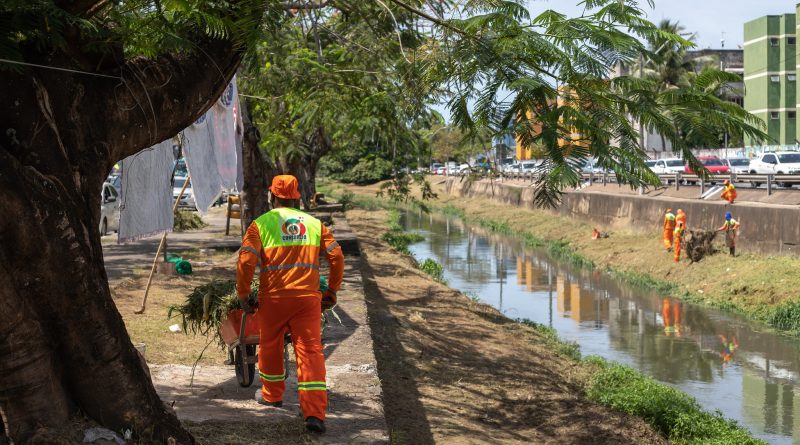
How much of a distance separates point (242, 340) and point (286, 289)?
650mm

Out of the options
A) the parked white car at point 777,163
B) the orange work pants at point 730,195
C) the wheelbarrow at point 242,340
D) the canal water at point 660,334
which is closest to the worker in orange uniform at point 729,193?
the orange work pants at point 730,195

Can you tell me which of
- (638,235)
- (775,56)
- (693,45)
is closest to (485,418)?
(693,45)

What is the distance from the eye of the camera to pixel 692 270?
2350 cm

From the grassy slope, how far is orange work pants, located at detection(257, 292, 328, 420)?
1361 cm

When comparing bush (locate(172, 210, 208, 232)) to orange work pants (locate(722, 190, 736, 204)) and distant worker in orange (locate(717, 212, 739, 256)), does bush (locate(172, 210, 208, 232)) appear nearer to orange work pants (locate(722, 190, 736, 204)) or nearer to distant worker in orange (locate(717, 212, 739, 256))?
distant worker in orange (locate(717, 212, 739, 256))

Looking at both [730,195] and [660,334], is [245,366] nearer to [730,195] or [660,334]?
[660,334]

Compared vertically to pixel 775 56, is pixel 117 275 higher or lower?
lower

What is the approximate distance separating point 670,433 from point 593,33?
6.10m

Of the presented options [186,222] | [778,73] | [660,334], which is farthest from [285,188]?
[778,73]

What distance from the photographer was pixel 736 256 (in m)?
23.7

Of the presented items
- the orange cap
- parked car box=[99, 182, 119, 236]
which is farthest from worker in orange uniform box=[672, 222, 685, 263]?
the orange cap

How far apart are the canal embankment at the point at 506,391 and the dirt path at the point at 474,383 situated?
0.02 m

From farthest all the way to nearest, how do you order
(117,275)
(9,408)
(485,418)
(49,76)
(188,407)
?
1. (117,275)
2. (485,418)
3. (188,407)
4. (49,76)
5. (9,408)

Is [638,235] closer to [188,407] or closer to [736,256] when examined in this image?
[736,256]
